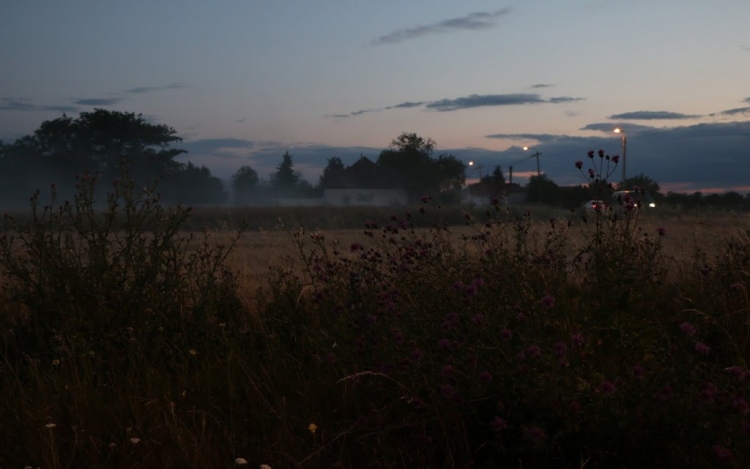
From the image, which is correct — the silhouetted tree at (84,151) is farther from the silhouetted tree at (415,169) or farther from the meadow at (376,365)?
the meadow at (376,365)

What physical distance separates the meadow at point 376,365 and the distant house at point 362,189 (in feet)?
225

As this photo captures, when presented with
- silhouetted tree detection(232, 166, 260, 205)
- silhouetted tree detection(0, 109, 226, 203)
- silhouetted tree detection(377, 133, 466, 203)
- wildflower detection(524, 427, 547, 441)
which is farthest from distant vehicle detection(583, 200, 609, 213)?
silhouetted tree detection(232, 166, 260, 205)

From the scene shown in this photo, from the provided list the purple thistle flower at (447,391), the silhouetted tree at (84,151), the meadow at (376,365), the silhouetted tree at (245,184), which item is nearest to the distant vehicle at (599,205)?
the meadow at (376,365)

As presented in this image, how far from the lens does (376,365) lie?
400cm

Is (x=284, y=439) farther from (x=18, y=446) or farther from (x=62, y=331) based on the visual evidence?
(x=62, y=331)

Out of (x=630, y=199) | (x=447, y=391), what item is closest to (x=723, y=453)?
(x=447, y=391)

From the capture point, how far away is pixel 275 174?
111 m

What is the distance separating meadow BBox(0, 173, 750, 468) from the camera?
3.14m

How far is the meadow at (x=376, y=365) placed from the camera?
314 centimetres

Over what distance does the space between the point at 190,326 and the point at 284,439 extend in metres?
1.98

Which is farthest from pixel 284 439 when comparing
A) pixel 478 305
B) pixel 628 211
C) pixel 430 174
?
pixel 430 174

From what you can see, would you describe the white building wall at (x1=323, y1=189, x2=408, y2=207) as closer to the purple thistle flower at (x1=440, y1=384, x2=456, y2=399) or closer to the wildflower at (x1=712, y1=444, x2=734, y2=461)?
the purple thistle flower at (x1=440, y1=384, x2=456, y2=399)

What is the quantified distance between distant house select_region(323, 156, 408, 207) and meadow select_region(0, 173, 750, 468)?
6852 centimetres

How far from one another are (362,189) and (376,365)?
256 feet
